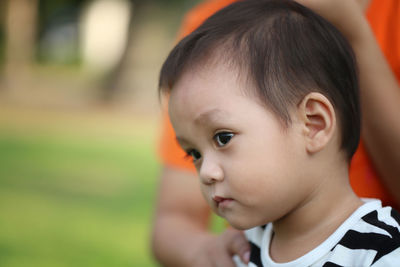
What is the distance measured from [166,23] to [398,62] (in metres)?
14.1

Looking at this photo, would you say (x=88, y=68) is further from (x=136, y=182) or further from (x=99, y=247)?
(x=99, y=247)

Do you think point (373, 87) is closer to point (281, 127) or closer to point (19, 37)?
point (281, 127)

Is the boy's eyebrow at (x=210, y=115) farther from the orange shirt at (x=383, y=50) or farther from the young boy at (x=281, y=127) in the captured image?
the orange shirt at (x=383, y=50)

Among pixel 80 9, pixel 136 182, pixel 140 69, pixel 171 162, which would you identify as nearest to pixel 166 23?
pixel 140 69

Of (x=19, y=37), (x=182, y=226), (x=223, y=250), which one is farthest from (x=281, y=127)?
(x=19, y=37)

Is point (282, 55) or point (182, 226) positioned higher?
point (282, 55)

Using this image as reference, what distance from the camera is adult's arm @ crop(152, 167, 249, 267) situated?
66.0 inches

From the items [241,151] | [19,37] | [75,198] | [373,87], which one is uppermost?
[373,87]

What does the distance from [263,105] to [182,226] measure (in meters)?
0.80

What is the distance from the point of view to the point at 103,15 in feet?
53.2

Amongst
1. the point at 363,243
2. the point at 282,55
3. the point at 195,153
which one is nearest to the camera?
the point at 363,243

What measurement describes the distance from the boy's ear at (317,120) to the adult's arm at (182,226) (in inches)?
17.1

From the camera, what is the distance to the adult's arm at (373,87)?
4.49 ft

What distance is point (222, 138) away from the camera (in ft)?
4.18
